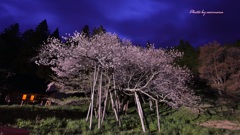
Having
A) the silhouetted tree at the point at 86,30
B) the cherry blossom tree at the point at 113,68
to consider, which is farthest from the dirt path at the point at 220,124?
the silhouetted tree at the point at 86,30

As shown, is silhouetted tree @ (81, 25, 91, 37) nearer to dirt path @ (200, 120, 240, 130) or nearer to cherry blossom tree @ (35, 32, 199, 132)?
cherry blossom tree @ (35, 32, 199, 132)

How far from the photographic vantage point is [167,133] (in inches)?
499

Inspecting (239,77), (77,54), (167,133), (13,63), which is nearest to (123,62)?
(77,54)

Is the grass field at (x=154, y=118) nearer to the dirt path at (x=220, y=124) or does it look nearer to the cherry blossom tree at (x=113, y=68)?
the dirt path at (x=220, y=124)

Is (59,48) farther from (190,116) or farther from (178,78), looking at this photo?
(190,116)

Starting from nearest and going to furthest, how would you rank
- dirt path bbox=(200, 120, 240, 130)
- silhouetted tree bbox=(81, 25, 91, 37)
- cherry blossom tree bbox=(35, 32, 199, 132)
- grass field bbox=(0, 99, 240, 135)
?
grass field bbox=(0, 99, 240, 135) < cherry blossom tree bbox=(35, 32, 199, 132) < dirt path bbox=(200, 120, 240, 130) < silhouetted tree bbox=(81, 25, 91, 37)

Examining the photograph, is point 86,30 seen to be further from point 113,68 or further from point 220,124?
point 220,124

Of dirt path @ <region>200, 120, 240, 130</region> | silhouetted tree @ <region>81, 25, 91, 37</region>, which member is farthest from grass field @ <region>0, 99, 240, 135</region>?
silhouetted tree @ <region>81, 25, 91, 37</region>

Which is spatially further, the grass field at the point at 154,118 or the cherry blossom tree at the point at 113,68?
the cherry blossom tree at the point at 113,68

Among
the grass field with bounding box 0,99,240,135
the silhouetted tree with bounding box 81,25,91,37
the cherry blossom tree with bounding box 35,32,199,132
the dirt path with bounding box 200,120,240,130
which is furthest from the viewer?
the silhouetted tree with bounding box 81,25,91,37

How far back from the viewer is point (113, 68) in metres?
17.9

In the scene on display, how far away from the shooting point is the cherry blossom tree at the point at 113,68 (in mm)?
16734

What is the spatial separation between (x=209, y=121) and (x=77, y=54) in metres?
15.7

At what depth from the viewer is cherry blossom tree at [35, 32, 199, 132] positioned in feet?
54.9
